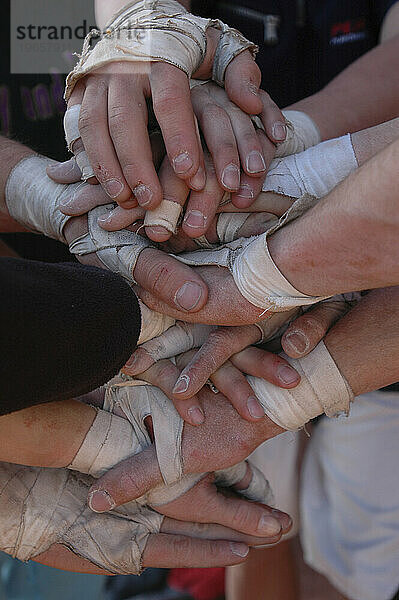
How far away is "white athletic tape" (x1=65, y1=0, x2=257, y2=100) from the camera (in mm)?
862

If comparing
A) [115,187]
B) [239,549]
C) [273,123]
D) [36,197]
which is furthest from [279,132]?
[239,549]

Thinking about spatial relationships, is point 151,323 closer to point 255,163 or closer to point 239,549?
point 255,163

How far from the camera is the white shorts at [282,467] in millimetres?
1512

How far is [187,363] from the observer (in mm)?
897

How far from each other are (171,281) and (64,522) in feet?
1.14

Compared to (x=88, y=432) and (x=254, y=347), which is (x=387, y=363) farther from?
(x=88, y=432)

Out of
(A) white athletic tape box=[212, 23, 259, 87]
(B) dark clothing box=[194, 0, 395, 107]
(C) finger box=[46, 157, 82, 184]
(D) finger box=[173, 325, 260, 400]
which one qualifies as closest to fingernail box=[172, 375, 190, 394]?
(D) finger box=[173, 325, 260, 400]

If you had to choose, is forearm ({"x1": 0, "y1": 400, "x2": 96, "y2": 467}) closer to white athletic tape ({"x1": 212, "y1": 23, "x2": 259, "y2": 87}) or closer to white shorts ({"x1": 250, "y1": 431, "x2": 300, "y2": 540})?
white athletic tape ({"x1": 212, "y1": 23, "x2": 259, "y2": 87})

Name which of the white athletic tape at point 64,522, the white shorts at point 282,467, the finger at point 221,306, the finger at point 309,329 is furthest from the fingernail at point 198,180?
the white shorts at point 282,467

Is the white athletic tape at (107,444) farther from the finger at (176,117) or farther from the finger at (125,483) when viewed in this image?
the finger at (176,117)

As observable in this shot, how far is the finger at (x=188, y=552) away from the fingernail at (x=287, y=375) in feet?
0.89

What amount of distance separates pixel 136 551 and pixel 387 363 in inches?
16.4

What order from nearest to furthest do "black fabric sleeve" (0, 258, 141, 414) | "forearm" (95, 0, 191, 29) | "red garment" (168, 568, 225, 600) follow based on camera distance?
"black fabric sleeve" (0, 258, 141, 414)
"forearm" (95, 0, 191, 29)
"red garment" (168, 568, 225, 600)

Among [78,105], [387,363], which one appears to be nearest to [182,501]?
[387,363]
